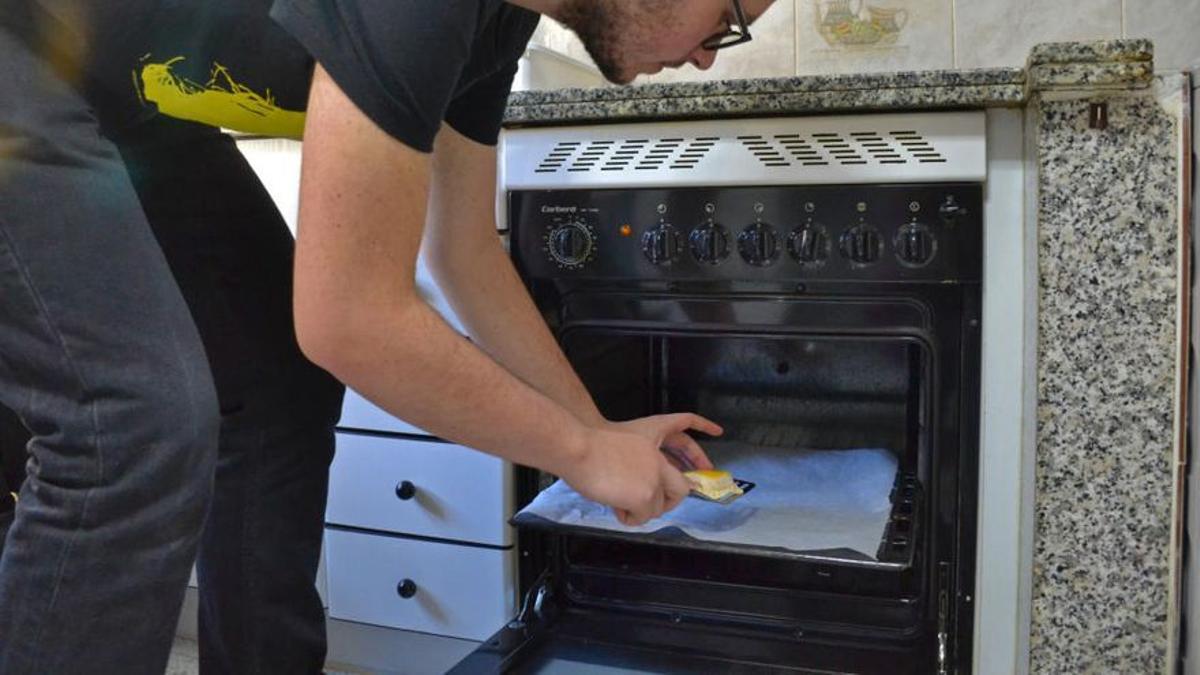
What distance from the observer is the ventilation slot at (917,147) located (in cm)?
102

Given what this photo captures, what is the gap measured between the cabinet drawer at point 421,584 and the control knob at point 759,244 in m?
0.45

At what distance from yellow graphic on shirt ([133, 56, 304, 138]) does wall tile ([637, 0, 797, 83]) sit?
99 centimetres

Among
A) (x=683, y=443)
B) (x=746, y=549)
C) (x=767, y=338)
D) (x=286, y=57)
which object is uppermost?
(x=286, y=57)

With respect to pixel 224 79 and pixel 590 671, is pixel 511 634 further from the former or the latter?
pixel 224 79

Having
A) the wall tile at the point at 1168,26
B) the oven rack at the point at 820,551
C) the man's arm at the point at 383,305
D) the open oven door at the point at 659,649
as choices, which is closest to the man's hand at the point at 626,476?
the man's arm at the point at 383,305

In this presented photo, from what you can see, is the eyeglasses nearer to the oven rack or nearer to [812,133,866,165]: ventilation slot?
[812,133,866,165]: ventilation slot

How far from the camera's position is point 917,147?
1.02 metres

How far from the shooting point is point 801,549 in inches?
41.6

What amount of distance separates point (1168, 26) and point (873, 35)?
430 millimetres

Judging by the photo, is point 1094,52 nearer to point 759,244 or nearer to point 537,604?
point 759,244

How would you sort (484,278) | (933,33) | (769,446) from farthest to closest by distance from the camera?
(933,33), (769,446), (484,278)

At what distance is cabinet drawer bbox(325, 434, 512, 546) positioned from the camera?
122 cm

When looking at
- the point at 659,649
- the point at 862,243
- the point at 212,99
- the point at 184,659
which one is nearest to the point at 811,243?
the point at 862,243

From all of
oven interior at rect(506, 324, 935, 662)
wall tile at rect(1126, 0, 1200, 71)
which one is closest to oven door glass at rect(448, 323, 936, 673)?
oven interior at rect(506, 324, 935, 662)
